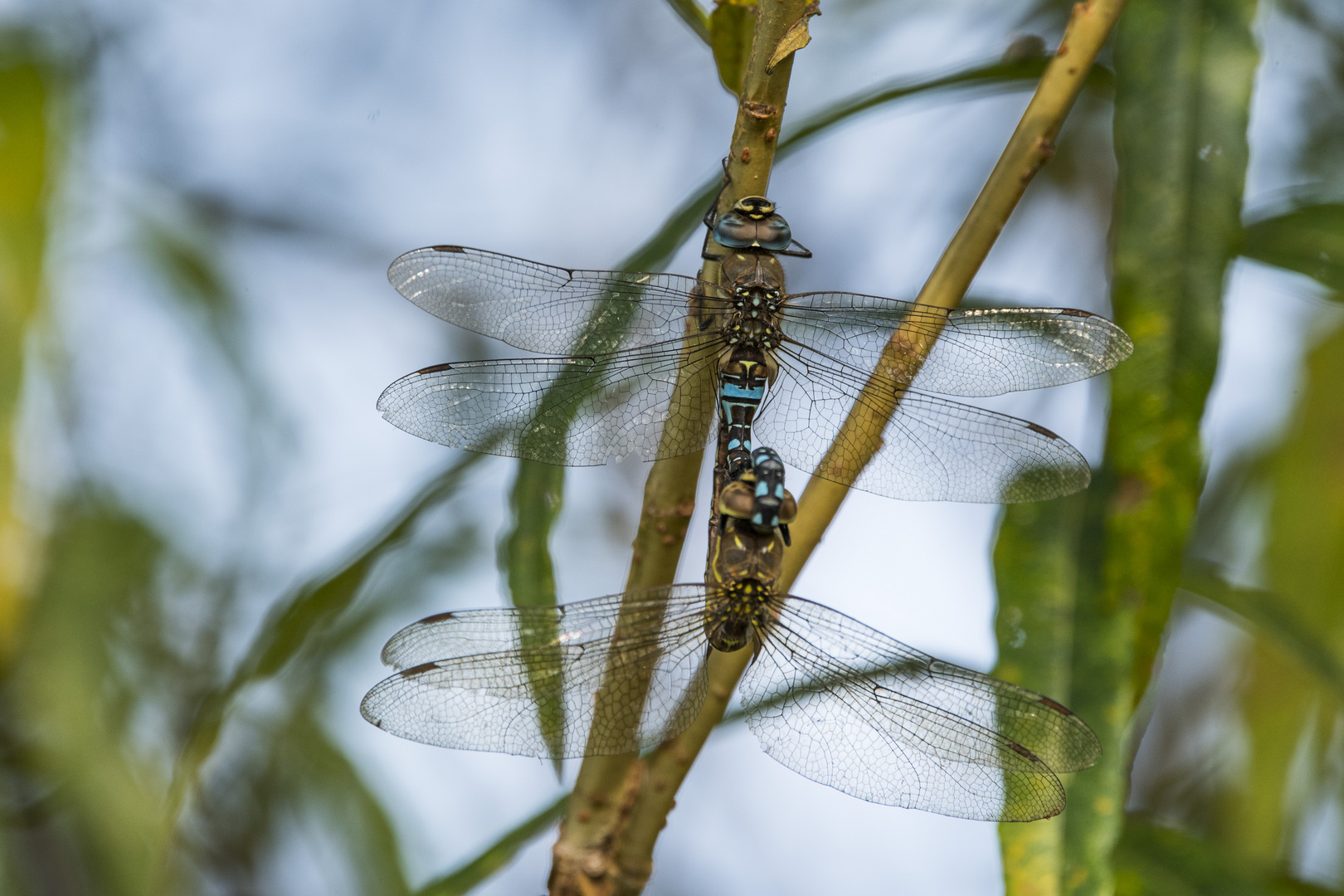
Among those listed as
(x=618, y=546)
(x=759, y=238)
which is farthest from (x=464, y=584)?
(x=759, y=238)

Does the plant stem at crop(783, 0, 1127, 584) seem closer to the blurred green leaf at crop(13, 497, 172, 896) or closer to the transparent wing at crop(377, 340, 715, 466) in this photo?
the transparent wing at crop(377, 340, 715, 466)

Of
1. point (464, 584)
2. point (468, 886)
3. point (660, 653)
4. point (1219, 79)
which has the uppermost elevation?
point (1219, 79)

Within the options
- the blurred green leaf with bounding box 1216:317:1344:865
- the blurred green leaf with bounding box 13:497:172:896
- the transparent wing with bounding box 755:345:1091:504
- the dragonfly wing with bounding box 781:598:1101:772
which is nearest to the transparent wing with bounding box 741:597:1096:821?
the dragonfly wing with bounding box 781:598:1101:772

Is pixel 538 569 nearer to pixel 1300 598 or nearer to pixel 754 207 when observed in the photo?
pixel 754 207

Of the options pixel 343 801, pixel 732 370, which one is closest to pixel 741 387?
pixel 732 370

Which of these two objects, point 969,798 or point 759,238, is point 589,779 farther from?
point 759,238

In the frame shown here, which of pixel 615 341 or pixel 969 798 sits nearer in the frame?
pixel 969 798
